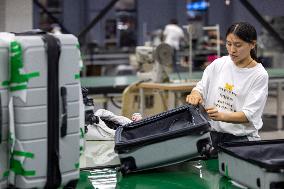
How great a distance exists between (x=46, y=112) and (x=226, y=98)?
103 centimetres

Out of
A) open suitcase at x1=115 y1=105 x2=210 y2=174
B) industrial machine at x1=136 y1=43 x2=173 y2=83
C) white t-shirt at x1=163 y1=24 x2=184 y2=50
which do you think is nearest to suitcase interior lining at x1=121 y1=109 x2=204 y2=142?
open suitcase at x1=115 y1=105 x2=210 y2=174

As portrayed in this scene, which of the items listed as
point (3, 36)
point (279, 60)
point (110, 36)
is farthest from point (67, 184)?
point (110, 36)

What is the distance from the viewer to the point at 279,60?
42.0 ft

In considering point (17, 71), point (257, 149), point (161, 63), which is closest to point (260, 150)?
point (257, 149)

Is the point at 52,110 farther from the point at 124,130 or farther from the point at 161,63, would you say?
the point at 161,63

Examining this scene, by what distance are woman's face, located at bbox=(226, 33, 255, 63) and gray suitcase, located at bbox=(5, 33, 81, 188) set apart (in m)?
0.88

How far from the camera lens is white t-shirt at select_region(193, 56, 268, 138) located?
2.03 meters

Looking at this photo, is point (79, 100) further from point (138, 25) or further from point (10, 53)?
point (138, 25)

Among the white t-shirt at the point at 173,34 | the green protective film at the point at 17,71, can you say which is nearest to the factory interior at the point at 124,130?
the green protective film at the point at 17,71

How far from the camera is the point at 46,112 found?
1.32m

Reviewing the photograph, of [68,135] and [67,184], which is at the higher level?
[68,135]

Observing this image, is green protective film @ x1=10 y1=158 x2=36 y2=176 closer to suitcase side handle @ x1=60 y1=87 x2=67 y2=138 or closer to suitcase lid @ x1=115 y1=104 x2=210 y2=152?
suitcase side handle @ x1=60 y1=87 x2=67 y2=138

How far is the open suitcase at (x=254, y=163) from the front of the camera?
1.44 metres

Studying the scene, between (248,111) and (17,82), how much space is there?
1.02 m
